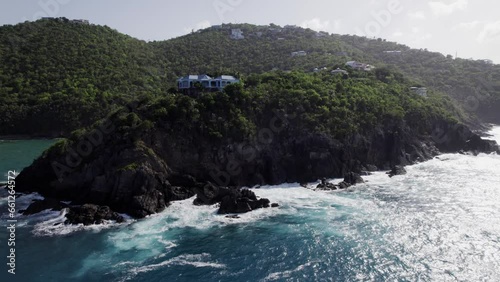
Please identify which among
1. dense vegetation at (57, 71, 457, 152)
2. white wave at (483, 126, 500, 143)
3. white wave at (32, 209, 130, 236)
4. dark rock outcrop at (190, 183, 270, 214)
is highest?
dense vegetation at (57, 71, 457, 152)

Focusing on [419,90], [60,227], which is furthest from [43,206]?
[419,90]

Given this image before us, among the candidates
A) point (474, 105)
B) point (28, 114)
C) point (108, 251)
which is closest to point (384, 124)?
point (108, 251)

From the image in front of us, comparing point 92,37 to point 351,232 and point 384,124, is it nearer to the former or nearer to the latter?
point 384,124

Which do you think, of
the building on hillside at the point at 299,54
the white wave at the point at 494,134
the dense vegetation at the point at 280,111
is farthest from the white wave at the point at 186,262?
the building on hillside at the point at 299,54

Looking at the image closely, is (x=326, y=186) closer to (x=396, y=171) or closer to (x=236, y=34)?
(x=396, y=171)

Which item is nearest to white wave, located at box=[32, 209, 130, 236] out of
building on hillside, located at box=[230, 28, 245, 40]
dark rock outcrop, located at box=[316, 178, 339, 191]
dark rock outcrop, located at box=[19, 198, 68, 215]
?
dark rock outcrop, located at box=[19, 198, 68, 215]

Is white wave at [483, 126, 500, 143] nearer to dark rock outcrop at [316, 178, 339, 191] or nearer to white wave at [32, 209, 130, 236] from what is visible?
dark rock outcrop at [316, 178, 339, 191]

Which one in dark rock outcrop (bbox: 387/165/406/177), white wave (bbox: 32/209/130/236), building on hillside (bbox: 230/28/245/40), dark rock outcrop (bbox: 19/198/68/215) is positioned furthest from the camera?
building on hillside (bbox: 230/28/245/40)
